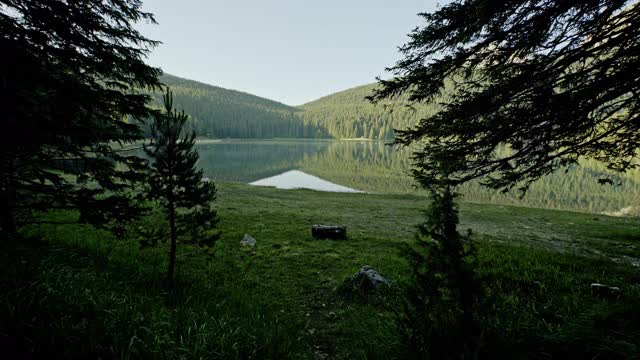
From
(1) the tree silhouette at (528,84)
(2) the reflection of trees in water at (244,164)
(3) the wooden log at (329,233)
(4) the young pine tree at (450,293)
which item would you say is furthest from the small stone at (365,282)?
(2) the reflection of trees in water at (244,164)

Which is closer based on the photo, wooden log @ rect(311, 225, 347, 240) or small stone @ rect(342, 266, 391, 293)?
small stone @ rect(342, 266, 391, 293)

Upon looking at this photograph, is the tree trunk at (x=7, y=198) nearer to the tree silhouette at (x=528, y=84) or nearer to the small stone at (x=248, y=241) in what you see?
the small stone at (x=248, y=241)

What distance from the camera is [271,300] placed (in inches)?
275

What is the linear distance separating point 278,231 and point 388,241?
5.04 meters

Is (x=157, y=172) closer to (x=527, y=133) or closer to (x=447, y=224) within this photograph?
Result: (x=447, y=224)

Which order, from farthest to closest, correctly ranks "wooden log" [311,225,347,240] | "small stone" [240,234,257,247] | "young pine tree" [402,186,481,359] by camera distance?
"wooden log" [311,225,347,240]
"small stone" [240,234,257,247]
"young pine tree" [402,186,481,359]

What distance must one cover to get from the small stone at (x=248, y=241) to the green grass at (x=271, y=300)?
1.12 feet

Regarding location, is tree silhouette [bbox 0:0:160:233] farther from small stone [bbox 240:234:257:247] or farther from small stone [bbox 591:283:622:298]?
small stone [bbox 591:283:622:298]

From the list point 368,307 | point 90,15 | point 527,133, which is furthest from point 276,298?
point 90,15

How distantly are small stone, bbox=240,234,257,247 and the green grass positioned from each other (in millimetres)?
340

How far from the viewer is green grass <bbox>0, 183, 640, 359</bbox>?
325 cm

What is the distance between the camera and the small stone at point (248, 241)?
1137 cm

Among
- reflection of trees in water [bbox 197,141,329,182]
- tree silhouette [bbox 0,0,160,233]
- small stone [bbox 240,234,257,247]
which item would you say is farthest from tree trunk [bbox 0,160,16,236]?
reflection of trees in water [bbox 197,141,329,182]

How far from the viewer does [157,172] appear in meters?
6.04
